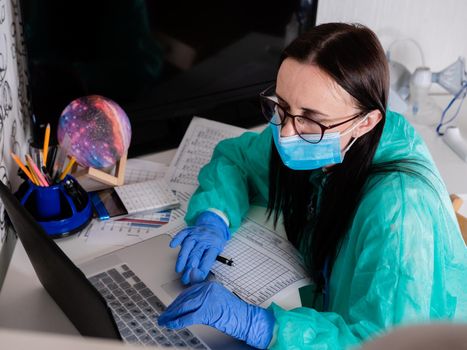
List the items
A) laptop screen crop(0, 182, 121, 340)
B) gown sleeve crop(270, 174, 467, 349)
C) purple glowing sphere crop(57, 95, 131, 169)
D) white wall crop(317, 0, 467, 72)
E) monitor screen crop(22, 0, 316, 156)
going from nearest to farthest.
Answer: laptop screen crop(0, 182, 121, 340)
gown sleeve crop(270, 174, 467, 349)
purple glowing sphere crop(57, 95, 131, 169)
monitor screen crop(22, 0, 316, 156)
white wall crop(317, 0, 467, 72)

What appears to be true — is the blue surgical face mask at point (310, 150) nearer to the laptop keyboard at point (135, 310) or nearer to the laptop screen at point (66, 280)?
the laptop keyboard at point (135, 310)

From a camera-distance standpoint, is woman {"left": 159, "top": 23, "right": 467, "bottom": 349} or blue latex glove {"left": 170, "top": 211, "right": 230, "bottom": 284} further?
blue latex glove {"left": 170, "top": 211, "right": 230, "bottom": 284}

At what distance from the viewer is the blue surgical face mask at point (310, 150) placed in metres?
1.15

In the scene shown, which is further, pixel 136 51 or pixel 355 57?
pixel 136 51

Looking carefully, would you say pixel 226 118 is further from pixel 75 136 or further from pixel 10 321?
pixel 10 321

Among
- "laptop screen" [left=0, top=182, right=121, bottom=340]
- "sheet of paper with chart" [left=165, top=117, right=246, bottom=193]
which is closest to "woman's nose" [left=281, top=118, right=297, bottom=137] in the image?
"sheet of paper with chart" [left=165, top=117, right=246, bottom=193]

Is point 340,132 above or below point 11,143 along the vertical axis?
above

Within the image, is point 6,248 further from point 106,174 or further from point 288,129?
point 288,129

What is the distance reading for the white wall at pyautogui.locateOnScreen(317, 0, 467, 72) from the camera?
83.7 inches

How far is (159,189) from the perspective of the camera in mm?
1482

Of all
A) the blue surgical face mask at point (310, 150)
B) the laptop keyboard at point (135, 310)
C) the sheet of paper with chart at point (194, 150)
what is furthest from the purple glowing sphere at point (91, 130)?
the blue surgical face mask at point (310, 150)

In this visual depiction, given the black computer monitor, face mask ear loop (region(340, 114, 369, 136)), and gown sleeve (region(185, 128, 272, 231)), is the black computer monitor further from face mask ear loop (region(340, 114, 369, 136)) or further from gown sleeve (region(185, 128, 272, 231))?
face mask ear loop (region(340, 114, 369, 136))

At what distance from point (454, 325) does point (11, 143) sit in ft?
4.28

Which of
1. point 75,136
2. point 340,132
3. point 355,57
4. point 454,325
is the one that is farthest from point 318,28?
point 454,325
